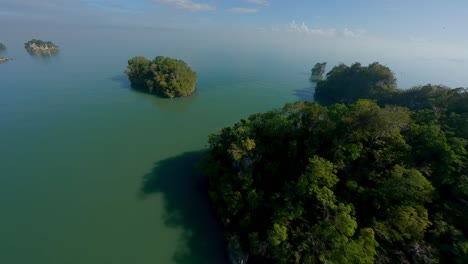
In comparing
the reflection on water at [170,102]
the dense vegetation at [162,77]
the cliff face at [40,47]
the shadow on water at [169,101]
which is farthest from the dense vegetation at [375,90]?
the cliff face at [40,47]

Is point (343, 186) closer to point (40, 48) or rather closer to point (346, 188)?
point (346, 188)

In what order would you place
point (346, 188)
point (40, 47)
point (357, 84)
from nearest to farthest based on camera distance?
point (346, 188) < point (357, 84) < point (40, 47)

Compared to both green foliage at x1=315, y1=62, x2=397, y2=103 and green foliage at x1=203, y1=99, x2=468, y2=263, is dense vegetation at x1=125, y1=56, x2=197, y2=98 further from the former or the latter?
green foliage at x1=315, y1=62, x2=397, y2=103

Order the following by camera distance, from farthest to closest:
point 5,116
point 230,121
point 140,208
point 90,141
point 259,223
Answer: point 230,121
point 5,116
point 90,141
point 140,208
point 259,223

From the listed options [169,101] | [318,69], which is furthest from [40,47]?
[318,69]

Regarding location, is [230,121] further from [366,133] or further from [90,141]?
[366,133]

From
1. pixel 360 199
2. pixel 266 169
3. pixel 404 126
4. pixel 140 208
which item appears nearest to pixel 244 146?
pixel 266 169

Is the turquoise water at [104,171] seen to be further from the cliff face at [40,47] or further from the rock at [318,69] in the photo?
the cliff face at [40,47]
